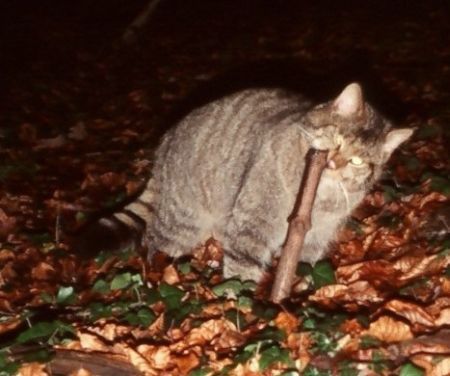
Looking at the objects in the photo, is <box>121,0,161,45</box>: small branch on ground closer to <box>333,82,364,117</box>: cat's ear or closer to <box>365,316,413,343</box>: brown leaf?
<box>333,82,364,117</box>: cat's ear

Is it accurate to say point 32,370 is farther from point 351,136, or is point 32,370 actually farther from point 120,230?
point 351,136

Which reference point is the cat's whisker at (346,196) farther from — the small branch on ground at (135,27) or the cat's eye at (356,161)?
the small branch on ground at (135,27)

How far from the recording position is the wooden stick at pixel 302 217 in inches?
146

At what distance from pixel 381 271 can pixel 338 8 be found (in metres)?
12.6

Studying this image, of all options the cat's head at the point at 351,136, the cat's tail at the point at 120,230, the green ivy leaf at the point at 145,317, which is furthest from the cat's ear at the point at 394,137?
the cat's tail at the point at 120,230

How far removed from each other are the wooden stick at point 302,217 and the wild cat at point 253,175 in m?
0.36

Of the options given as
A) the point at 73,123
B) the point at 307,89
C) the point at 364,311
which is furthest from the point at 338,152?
the point at 73,123

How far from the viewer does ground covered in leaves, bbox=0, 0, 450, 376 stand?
12.3 ft

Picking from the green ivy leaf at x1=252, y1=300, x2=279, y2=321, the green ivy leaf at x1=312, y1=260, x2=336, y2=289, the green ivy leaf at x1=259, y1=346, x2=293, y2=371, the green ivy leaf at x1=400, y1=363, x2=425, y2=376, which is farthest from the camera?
the green ivy leaf at x1=312, y1=260, x2=336, y2=289

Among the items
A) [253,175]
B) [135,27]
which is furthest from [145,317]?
[135,27]

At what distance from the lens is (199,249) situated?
214 inches

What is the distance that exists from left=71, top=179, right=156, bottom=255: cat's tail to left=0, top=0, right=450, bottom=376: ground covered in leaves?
0.16 m

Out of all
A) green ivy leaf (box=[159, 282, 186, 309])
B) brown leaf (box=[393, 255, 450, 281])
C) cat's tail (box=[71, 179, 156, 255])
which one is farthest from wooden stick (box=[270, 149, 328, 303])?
cat's tail (box=[71, 179, 156, 255])

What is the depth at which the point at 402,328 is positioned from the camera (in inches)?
145
